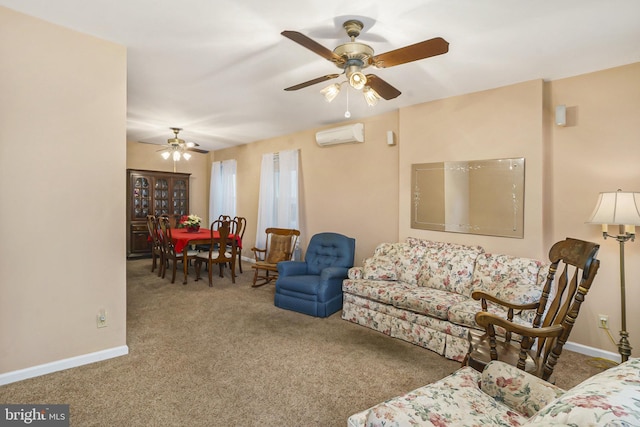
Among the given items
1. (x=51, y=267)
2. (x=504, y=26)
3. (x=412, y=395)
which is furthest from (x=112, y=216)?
(x=504, y=26)

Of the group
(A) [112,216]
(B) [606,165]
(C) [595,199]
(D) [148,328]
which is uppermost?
(B) [606,165]

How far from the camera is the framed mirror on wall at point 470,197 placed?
3287 mm

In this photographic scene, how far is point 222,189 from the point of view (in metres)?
7.54

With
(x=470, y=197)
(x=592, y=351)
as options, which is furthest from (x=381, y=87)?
(x=592, y=351)

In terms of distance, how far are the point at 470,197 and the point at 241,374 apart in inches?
115

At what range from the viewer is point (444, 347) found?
283 cm

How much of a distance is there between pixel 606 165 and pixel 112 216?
434 centimetres

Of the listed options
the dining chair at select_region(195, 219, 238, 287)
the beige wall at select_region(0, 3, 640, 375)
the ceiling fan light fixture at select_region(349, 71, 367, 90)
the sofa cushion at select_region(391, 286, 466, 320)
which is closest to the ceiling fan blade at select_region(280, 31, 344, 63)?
the ceiling fan light fixture at select_region(349, 71, 367, 90)

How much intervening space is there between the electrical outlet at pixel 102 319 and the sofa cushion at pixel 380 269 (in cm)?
253

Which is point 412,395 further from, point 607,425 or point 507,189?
point 507,189

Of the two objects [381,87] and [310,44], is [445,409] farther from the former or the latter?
[381,87]

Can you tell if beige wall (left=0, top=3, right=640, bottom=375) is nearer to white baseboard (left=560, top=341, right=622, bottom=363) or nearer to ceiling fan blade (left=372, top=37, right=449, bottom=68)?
white baseboard (left=560, top=341, right=622, bottom=363)

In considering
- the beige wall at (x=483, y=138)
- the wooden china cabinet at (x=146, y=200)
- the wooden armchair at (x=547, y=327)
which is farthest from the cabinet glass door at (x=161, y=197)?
the wooden armchair at (x=547, y=327)

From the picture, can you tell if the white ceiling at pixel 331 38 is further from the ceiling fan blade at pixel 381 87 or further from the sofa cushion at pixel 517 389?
the sofa cushion at pixel 517 389
